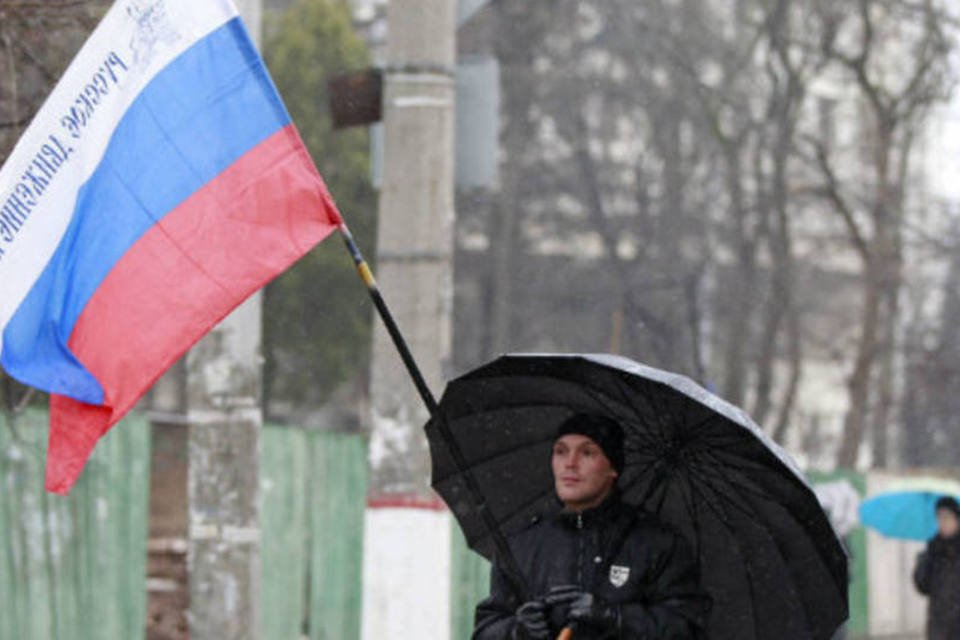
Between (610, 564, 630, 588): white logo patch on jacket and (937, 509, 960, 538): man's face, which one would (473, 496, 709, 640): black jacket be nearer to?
(610, 564, 630, 588): white logo patch on jacket

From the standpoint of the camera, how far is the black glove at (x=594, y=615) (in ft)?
20.1

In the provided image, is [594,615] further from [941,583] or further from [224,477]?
[941,583]

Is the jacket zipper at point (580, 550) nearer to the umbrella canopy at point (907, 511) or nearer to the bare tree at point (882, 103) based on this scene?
the umbrella canopy at point (907, 511)

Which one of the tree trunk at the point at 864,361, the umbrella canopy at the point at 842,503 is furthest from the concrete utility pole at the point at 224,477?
the tree trunk at the point at 864,361

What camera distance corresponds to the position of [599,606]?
20.2 feet

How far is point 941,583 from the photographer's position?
46.6 ft

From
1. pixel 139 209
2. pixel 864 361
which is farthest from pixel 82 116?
pixel 864 361

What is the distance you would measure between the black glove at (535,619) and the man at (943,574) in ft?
27.3

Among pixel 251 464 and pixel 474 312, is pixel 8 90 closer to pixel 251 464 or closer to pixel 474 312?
pixel 251 464

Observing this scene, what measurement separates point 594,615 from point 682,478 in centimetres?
86

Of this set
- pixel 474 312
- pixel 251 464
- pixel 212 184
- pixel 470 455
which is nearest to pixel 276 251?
pixel 212 184

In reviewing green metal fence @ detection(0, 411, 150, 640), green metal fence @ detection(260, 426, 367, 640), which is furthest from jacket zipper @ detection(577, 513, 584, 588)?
green metal fence @ detection(260, 426, 367, 640)

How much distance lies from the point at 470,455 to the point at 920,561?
7.93 metres

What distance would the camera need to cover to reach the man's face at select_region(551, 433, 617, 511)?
21.1 feet
